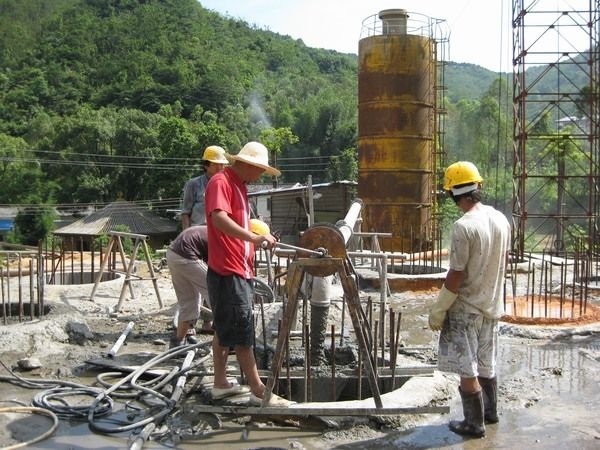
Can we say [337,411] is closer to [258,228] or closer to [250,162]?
[250,162]

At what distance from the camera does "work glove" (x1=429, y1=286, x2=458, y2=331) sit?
162 inches

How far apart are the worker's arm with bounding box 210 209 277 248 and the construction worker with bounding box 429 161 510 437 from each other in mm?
1166

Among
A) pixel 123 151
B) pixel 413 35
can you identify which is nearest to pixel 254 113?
pixel 123 151

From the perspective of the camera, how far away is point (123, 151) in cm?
4403

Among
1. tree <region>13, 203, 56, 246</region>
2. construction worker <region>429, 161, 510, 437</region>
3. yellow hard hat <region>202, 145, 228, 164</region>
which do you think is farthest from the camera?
tree <region>13, 203, 56, 246</region>

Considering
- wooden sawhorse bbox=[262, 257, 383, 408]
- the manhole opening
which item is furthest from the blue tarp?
wooden sawhorse bbox=[262, 257, 383, 408]

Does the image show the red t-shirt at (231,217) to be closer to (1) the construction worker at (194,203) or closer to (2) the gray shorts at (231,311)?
(2) the gray shorts at (231,311)

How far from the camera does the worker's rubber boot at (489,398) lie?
441 cm

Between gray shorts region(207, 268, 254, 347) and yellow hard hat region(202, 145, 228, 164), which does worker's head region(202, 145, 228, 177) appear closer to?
yellow hard hat region(202, 145, 228, 164)

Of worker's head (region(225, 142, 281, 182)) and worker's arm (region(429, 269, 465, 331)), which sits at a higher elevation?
worker's head (region(225, 142, 281, 182))

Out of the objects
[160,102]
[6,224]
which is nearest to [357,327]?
[6,224]

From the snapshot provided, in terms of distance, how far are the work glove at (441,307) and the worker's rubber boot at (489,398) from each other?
583 mm

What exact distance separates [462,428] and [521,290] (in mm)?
7916

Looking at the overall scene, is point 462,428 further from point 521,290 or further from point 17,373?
point 521,290
